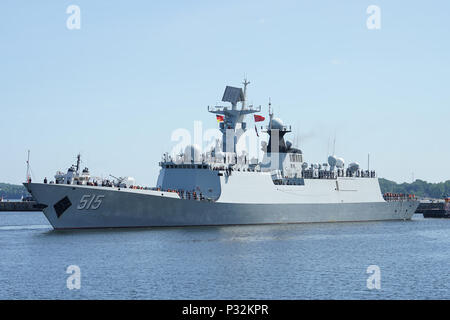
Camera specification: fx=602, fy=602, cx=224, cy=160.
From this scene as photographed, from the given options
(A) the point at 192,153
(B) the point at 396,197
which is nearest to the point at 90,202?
(A) the point at 192,153

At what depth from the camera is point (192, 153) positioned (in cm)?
3991

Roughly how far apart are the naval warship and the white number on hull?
0.18 feet

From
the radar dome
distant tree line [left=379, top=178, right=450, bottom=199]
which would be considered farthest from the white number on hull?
distant tree line [left=379, top=178, right=450, bottom=199]

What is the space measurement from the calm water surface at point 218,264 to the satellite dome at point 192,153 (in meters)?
5.43

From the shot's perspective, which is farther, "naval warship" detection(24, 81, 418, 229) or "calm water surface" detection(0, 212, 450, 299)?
"naval warship" detection(24, 81, 418, 229)

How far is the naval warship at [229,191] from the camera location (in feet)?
111

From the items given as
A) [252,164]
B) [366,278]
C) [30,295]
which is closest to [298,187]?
[252,164]

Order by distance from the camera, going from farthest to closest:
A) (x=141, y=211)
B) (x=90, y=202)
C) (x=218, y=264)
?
(x=141, y=211) < (x=90, y=202) < (x=218, y=264)

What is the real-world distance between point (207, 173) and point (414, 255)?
1472cm

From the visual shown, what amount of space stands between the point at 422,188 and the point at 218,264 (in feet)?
535

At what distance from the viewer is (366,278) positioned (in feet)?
73.9

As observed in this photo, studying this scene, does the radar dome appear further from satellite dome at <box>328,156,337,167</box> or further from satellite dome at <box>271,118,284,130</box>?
satellite dome at <box>271,118,284,130</box>

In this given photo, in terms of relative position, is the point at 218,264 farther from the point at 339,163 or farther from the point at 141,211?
the point at 339,163

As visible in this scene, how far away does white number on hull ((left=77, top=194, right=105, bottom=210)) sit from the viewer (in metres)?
33.3
